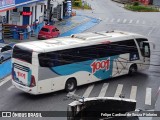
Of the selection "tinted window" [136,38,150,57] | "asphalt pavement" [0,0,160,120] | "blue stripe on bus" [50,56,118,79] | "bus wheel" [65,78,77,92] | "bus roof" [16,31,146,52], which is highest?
"bus roof" [16,31,146,52]

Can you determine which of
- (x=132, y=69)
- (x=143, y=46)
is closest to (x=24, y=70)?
(x=132, y=69)

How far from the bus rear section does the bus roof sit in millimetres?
419

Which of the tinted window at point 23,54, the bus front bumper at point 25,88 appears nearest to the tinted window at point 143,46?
the tinted window at point 23,54

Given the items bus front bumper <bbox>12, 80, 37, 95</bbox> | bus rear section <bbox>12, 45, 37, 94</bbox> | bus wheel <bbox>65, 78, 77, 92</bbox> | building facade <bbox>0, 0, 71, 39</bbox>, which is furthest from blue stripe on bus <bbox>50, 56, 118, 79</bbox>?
building facade <bbox>0, 0, 71, 39</bbox>

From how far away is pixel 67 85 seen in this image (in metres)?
24.9

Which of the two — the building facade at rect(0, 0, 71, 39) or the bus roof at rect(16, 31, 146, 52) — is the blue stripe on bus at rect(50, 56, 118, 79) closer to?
the bus roof at rect(16, 31, 146, 52)

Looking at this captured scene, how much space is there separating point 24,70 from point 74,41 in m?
3.96

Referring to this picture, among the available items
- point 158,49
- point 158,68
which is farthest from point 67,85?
point 158,49

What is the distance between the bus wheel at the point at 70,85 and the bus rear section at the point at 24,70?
2485 millimetres

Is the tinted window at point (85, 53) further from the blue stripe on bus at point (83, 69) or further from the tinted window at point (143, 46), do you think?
the tinted window at point (143, 46)

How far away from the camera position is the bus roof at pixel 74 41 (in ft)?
77.4

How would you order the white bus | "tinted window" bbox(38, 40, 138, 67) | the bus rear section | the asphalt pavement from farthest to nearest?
"tinted window" bbox(38, 40, 138, 67) < the white bus < the bus rear section < the asphalt pavement

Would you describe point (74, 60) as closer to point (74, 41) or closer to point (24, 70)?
point (74, 41)

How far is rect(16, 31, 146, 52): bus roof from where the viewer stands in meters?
23.6
